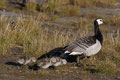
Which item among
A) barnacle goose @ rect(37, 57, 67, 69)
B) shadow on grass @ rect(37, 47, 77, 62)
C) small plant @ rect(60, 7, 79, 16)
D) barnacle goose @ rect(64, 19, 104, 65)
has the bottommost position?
small plant @ rect(60, 7, 79, 16)

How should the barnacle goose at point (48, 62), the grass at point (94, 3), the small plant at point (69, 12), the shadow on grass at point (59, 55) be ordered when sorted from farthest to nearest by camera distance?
the grass at point (94, 3), the small plant at point (69, 12), the shadow on grass at point (59, 55), the barnacle goose at point (48, 62)

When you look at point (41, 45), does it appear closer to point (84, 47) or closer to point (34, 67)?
point (84, 47)

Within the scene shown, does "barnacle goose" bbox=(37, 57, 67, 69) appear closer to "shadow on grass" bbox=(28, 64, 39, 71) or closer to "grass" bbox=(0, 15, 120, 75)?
"shadow on grass" bbox=(28, 64, 39, 71)

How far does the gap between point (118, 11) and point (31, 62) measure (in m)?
17.4

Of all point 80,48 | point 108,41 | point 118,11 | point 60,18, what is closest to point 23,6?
point 60,18

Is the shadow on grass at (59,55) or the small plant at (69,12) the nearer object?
the shadow on grass at (59,55)

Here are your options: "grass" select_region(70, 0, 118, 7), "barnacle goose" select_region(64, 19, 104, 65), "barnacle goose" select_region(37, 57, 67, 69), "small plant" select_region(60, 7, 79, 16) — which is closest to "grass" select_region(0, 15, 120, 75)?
"barnacle goose" select_region(64, 19, 104, 65)

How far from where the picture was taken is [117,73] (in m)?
11.8

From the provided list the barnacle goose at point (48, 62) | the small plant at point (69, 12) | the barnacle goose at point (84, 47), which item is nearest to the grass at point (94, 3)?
the small plant at point (69, 12)

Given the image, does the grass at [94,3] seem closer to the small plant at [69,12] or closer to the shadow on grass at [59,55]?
the small plant at [69,12]

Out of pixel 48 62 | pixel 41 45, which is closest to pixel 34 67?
pixel 48 62

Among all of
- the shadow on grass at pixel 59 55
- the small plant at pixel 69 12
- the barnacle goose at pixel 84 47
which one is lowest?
the small plant at pixel 69 12

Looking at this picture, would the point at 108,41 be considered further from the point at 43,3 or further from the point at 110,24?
the point at 43,3

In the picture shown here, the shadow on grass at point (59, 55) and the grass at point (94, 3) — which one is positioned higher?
the shadow on grass at point (59, 55)
